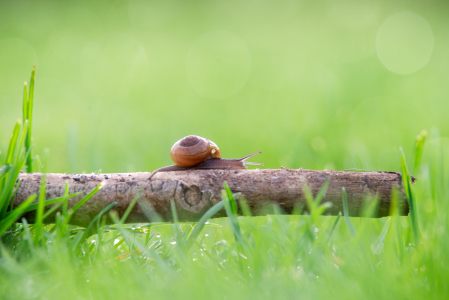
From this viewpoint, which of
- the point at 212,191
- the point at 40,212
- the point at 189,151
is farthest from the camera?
the point at 189,151

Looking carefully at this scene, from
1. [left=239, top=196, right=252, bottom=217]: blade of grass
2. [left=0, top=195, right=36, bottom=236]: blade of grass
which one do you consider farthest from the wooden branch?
[left=0, top=195, right=36, bottom=236]: blade of grass

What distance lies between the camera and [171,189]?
176 centimetres

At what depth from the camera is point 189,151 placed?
2.40 meters

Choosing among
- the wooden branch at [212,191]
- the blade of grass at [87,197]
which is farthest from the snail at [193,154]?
the blade of grass at [87,197]

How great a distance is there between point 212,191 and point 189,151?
27.2 inches

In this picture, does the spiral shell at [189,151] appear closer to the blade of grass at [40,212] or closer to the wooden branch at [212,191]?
the wooden branch at [212,191]

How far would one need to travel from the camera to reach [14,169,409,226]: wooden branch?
175 cm

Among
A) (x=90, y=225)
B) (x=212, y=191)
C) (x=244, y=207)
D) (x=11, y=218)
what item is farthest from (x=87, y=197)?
(x=244, y=207)

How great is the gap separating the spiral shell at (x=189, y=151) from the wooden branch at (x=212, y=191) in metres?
0.61

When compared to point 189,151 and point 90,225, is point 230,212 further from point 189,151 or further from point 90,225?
point 189,151

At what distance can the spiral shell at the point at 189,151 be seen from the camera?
2398 millimetres

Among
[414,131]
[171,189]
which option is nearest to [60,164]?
[171,189]

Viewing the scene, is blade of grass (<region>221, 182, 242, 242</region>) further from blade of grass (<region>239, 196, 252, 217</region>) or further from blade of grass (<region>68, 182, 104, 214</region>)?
blade of grass (<region>68, 182, 104, 214</region>)

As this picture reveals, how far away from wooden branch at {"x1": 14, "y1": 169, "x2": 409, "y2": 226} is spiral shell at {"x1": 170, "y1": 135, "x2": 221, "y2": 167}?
613 millimetres
